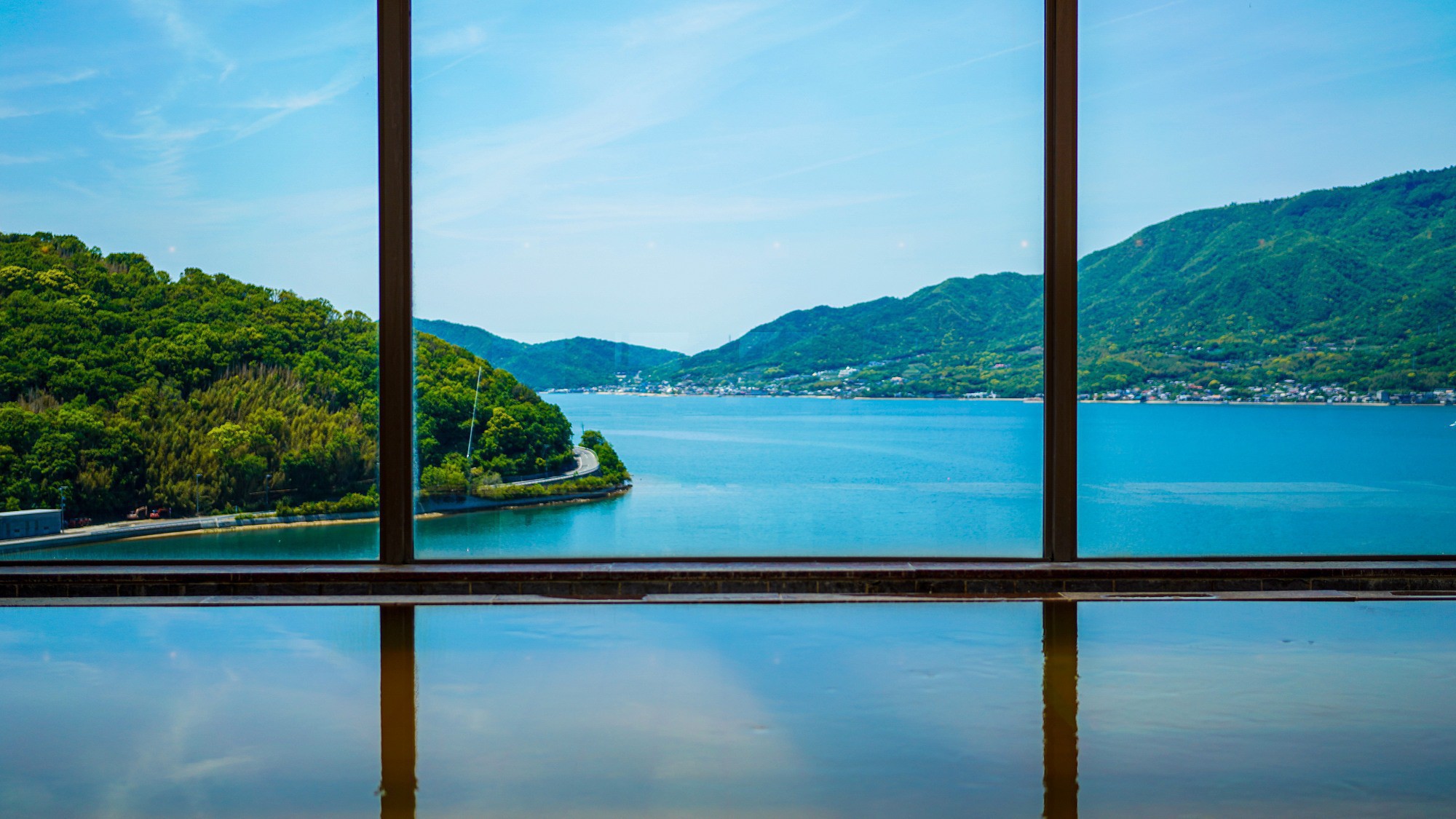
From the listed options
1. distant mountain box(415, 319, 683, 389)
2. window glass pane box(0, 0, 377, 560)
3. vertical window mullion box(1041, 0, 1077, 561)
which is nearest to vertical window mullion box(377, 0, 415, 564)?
window glass pane box(0, 0, 377, 560)

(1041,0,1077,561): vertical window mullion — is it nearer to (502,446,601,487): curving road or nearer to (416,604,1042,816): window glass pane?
(416,604,1042,816): window glass pane

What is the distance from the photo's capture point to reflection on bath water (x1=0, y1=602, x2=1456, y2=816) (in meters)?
2.47

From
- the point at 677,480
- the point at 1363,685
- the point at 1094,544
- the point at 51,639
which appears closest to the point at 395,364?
the point at 677,480

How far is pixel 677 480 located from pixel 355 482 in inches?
57.5

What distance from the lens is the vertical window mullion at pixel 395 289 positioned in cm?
491

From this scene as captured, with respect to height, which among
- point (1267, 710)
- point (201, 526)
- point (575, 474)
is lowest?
point (1267, 710)

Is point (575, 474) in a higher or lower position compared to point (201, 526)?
higher

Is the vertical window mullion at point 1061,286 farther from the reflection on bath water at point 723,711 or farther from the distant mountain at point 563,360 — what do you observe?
the distant mountain at point 563,360

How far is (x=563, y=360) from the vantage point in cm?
531

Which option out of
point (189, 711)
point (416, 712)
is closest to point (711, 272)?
point (416, 712)

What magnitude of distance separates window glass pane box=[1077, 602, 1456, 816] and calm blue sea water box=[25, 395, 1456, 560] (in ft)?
2.24

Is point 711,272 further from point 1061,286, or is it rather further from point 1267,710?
point 1267,710

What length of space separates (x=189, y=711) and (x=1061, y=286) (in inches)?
149

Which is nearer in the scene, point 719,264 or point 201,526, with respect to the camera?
point 201,526
